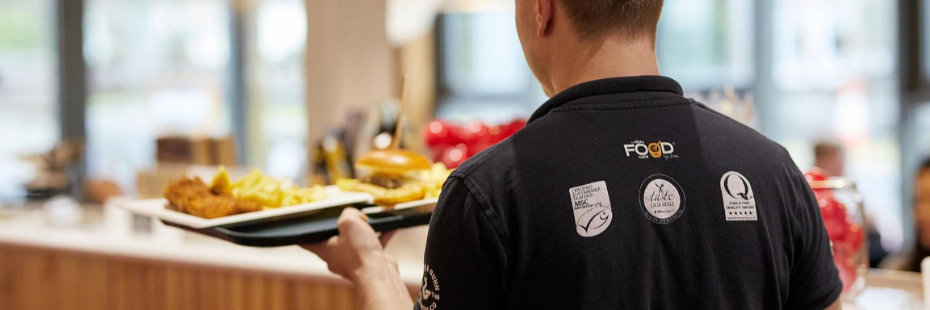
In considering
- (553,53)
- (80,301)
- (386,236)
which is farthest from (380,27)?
(553,53)

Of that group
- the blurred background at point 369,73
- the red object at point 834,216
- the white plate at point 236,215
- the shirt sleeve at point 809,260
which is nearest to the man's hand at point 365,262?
the white plate at point 236,215

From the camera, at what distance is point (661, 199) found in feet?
3.08

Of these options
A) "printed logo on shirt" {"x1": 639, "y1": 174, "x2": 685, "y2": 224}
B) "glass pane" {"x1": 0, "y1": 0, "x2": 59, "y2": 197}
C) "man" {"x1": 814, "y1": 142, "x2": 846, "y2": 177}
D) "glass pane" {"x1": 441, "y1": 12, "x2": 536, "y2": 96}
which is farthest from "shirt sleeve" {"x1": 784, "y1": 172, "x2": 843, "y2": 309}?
"glass pane" {"x1": 0, "y1": 0, "x2": 59, "y2": 197}

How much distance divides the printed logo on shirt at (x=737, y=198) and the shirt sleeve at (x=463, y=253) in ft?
0.88

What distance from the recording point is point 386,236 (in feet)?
4.85

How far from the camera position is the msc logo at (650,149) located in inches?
37.2

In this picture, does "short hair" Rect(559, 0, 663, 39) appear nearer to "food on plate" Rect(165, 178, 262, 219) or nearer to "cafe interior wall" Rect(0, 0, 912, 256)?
"food on plate" Rect(165, 178, 262, 219)

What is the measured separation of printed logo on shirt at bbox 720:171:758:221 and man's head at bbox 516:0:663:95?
0.18 metres

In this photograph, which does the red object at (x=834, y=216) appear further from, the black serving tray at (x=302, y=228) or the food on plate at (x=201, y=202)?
the food on plate at (x=201, y=202)

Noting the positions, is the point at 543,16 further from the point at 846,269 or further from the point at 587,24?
the point at 846,269

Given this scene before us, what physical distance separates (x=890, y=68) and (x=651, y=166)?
20.4ft

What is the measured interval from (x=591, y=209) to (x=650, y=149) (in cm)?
10

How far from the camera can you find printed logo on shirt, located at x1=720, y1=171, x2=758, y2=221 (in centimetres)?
97

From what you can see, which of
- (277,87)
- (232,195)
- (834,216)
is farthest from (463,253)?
(277,87)
